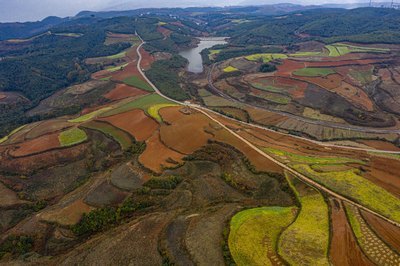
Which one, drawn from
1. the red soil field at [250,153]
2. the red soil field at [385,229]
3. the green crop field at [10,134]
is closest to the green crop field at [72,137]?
the green crop field at [10,134]

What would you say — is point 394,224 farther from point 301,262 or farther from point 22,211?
point 22,211

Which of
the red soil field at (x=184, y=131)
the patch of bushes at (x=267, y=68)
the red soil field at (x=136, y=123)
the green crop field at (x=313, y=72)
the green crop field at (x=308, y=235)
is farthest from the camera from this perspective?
the patch of bushes at (x=267, y=68)

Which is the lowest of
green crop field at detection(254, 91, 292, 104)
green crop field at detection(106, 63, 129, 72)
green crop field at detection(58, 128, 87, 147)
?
green crop field at detection(254, 91, 292, 104)

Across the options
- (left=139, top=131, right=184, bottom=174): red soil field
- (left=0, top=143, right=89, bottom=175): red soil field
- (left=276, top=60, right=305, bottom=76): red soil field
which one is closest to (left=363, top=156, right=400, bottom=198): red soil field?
(left=139, top=131, right=184, bottom=174): red soil field

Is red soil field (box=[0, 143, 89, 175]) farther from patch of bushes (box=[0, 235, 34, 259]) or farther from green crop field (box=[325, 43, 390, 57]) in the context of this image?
green crop field (box=[325, 43, 390, 57])

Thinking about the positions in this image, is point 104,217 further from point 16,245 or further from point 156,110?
point 156,110

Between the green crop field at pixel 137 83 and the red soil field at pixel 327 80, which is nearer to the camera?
the red soil field at pixel 327 80

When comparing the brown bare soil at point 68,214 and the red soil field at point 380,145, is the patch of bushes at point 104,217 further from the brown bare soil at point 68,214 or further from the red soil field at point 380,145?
the red soil field at point 380,145
